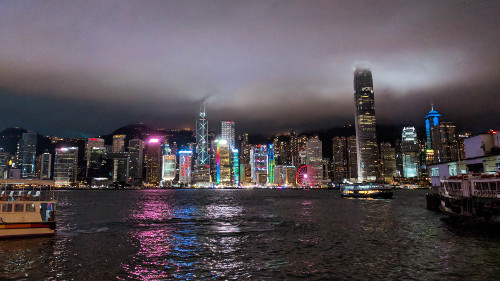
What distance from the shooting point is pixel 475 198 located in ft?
150

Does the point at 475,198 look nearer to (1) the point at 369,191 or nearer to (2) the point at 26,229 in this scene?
(2) the point at 26,229

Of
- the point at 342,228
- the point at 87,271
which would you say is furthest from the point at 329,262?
the point at 342,228

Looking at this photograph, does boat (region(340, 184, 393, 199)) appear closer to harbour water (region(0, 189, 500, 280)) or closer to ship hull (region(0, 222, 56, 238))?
harbour water (region(0, 189, 500, 280))

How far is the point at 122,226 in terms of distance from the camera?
49125 mm

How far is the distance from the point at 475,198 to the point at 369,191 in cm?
9874

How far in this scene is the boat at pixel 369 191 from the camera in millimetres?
138375

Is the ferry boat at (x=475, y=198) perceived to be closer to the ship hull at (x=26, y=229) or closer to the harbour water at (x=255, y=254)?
the harbour water at (x=255, y=254)

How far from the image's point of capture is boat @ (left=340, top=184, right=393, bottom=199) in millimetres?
138375

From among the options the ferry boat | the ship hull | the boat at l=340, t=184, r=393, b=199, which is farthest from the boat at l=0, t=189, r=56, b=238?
the boat at l=340, t=184, r=393, b=199

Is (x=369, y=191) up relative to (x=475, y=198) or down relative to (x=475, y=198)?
down

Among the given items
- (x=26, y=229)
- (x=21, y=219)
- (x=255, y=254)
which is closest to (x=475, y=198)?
(x=255, y=254)

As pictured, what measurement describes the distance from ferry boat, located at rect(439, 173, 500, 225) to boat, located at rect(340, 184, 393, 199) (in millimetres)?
83640

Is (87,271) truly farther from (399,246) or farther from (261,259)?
(399,246)

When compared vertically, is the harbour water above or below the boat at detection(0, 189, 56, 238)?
below
